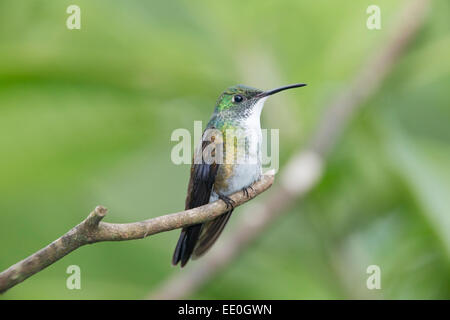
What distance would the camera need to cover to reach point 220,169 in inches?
61.0

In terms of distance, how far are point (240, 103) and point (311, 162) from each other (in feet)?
1.58

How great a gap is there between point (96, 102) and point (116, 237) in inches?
69.0

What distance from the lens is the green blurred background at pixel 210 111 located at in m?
2.26

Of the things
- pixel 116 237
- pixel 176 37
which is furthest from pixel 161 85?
pixel 116 237

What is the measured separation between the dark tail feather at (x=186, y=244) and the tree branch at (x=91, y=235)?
400 mm

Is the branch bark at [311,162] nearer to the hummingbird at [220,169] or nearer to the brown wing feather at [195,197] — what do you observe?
the hummingbird at [220,169]

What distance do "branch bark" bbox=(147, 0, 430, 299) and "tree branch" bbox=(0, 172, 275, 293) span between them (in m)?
1.05

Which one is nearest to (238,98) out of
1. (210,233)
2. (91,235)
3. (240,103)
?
(240,103)

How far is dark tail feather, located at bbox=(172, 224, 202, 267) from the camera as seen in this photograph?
134cm

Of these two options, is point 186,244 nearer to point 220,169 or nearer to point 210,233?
point 210,233

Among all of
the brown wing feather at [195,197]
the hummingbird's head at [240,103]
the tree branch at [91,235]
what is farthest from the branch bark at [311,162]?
the tree branch at [91,235]

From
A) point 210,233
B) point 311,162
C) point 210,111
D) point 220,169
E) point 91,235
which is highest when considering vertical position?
point 210,111

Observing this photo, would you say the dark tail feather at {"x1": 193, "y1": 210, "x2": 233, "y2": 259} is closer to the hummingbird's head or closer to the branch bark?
the hummingbird's head
